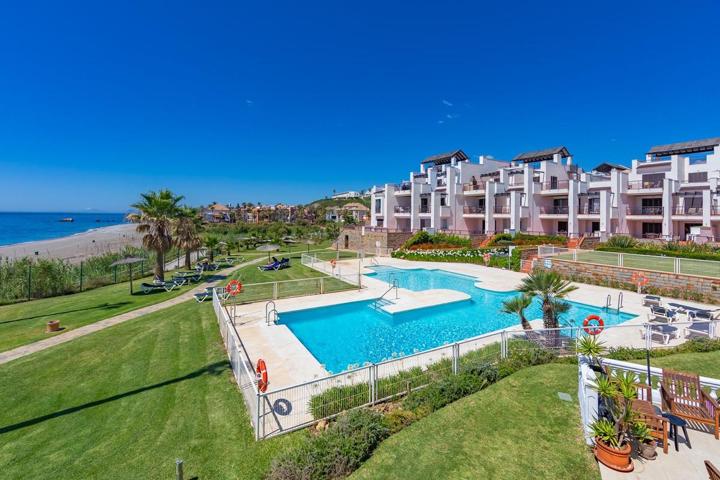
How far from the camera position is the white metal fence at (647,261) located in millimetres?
15672

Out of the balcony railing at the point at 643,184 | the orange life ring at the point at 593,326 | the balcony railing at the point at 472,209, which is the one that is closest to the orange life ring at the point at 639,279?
the orange life ring at the point at 593,326

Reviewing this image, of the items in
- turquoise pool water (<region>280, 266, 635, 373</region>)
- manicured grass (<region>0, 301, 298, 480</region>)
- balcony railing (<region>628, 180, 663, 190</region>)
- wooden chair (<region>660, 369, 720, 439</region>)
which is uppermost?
balcony railing (<region>628, 180, 663, 190</region>)

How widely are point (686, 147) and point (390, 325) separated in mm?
44746

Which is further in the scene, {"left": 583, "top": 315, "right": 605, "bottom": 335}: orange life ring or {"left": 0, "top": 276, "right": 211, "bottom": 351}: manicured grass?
{"left": 0, "top": 276, "right": 211, "bottom": 351}: manicured grass

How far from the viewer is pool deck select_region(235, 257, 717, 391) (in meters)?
9.09

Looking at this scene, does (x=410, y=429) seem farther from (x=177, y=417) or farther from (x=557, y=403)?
(x=177, y=417)

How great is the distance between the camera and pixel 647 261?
17.9m

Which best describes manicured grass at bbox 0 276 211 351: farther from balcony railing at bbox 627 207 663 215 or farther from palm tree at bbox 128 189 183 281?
balcony railing at bbox 627 207 663 215

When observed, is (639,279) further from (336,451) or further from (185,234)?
(185,234)

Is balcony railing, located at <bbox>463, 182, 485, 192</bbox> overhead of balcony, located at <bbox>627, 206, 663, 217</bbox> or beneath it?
overhead

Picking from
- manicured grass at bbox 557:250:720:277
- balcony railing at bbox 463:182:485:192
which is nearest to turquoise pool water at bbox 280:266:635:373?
manicured grass at bbox 557:250:720:277

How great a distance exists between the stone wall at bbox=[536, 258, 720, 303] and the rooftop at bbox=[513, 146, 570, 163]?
28.1 meters

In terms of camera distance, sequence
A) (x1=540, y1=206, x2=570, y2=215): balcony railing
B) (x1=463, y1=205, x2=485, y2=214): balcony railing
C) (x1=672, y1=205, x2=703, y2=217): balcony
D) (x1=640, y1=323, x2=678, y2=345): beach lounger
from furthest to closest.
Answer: (x1=463, y1=205, x2=485, y2=214): balcony railing, (x1=540, y1=206, x2=570, y2=215): balcony railing, (x1=672, y1=205, x2=703, y2=217): balcony, (x1=640, y1=323, x2=678, y2=345): beach lounger

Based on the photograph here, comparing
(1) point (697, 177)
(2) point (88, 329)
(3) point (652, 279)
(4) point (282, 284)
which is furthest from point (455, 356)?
(1) point (697, 177)
